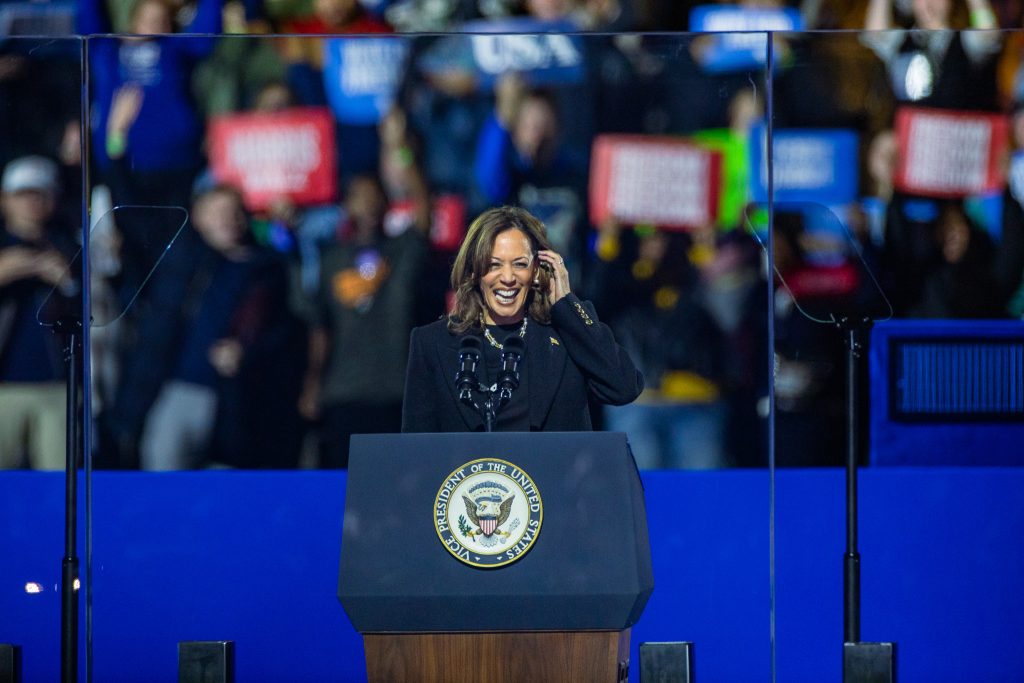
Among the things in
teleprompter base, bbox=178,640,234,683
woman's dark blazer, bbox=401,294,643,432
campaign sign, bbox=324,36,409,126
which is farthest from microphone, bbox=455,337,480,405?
teleprompter base, bbox=178,640,234,683

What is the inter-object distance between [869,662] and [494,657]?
195 cm

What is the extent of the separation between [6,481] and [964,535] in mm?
2981

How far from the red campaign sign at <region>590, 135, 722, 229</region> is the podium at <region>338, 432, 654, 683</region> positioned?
157cm

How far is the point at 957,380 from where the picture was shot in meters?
4.22

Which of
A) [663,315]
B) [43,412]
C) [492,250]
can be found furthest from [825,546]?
[43,412]

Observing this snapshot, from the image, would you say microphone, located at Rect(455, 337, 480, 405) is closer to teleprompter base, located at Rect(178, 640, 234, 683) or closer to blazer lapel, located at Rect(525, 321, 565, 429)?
blazer lapel, located at Rect(525, 321, 565, 429)

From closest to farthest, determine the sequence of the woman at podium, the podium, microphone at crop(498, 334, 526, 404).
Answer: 1. the podium
2. microphone at crop(498, 334, 526, 404)
3. the woman at podium

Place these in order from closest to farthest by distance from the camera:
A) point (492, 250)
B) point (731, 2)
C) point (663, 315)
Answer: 1. point (492, 250)
2. point (663, 315)
3. point (731, 2)

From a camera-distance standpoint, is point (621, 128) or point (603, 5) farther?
point (603, 5)

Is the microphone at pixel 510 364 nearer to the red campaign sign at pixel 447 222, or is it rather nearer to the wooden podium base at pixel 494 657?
the wooden podium base at pixel 494 657

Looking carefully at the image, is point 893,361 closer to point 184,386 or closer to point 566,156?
point 566,156

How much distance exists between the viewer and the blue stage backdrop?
4.16 metres

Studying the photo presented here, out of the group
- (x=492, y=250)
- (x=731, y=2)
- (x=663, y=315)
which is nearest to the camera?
(x=492, y=250)

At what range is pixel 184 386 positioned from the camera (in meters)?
4.21
